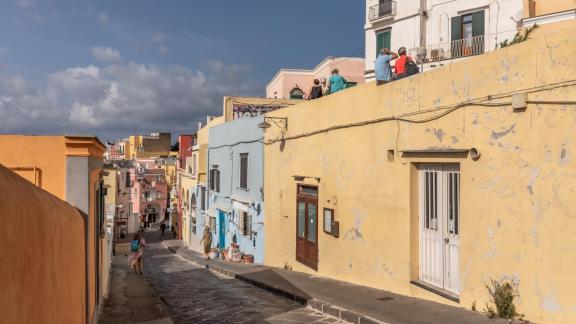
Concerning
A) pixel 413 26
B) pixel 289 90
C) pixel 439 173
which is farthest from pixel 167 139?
pixel 439 173

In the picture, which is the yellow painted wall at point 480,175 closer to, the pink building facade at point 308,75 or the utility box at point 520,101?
the utility box at point 520,101

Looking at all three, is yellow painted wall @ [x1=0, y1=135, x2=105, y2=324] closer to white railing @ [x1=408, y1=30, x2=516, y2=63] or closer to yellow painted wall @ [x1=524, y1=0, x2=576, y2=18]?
yellow painted wall @ [x1=524, y1=0, x2=576, y2=18]

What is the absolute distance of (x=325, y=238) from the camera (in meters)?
12.3

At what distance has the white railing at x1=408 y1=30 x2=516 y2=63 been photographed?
2497cm

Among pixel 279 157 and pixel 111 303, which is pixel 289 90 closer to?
pixel 279 157

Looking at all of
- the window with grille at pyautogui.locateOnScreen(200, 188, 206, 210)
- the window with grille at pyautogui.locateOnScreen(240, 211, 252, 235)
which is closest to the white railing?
the window with grille at pyautogui.locateOnScreen(240, 211, 252, 235)

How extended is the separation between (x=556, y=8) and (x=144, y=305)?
61.0ft

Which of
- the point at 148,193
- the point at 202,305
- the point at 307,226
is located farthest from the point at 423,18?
the point at 148,193

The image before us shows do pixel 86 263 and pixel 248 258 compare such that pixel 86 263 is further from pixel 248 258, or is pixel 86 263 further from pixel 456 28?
pixel 456 28

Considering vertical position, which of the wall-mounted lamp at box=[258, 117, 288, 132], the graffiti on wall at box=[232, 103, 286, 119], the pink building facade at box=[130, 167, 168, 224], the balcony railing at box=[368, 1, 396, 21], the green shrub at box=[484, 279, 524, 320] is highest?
the balcony railing at box=[368, 1, 396, 21]

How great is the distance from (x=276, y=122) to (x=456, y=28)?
16.3 metres

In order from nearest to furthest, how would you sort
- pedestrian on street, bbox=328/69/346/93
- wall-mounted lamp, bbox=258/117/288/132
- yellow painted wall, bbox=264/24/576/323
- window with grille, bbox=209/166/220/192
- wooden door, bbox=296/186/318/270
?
yellow painted wall, bbox=264/24/576/323, wooden door, bbox=296/186/318/270, pedestrian on street, bbox=328/69/346/93, wall-mounted lamp, bbox=258/117/288/132, window with grille, bbox=209/166/220/192

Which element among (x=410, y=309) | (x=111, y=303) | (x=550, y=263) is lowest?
(x=111, y=303)

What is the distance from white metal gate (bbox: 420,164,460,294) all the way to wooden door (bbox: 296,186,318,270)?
14.8 feet
